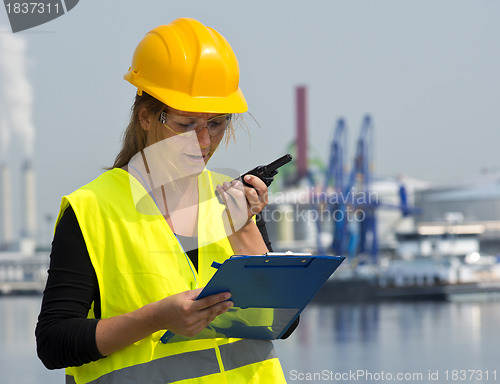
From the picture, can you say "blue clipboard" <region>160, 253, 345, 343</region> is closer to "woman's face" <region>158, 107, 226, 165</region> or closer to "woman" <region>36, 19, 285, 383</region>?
"woman" <region>36, 19, 285, 383</region>

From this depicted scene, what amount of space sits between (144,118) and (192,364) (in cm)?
25

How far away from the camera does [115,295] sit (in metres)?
0.79

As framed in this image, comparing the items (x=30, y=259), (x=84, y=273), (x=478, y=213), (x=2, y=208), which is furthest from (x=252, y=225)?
(x=2, y=208)

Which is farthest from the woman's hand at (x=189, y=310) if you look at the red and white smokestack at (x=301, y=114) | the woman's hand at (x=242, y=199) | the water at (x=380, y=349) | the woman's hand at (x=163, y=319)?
the red and white smokestack at (x=301, y=114)

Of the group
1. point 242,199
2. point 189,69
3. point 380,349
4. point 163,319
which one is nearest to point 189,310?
point 163,319

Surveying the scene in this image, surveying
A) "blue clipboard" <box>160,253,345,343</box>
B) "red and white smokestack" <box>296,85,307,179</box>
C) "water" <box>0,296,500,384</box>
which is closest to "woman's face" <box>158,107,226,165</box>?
"blue clipboard" <box>160,253,345,343</box>

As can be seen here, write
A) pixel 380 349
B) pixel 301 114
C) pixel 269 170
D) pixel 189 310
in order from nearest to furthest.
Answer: pixel 189 310 → pixel 269 170 → pixel 380 349 → pixel 301 114

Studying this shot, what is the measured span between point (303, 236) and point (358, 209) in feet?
26.7

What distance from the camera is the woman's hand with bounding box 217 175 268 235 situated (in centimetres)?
82

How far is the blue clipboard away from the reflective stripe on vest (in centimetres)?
2

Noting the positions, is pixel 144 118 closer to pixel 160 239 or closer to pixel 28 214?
pixel 160 239

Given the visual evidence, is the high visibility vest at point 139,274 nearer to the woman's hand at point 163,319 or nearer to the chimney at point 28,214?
the woman's hand at point 163,319

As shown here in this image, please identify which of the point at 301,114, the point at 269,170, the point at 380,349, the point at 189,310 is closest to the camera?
the point at 189,310

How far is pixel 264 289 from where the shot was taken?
740 mm
